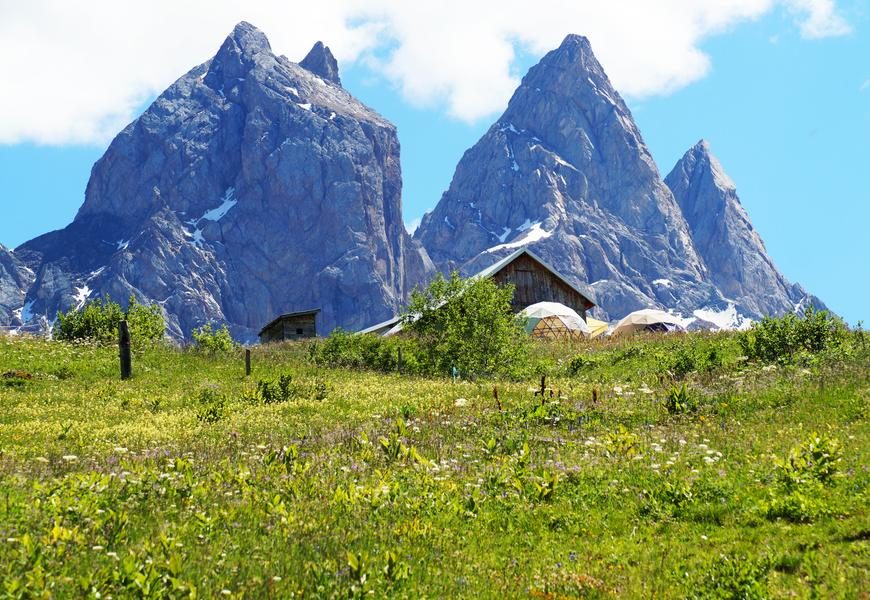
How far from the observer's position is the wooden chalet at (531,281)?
67938mm

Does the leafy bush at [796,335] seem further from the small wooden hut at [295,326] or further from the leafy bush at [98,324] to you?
the small wooden hut at [295,326]

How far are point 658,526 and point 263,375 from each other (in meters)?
22.3

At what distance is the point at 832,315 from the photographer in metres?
27.8

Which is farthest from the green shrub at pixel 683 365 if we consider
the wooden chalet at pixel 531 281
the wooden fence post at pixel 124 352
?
the wooden chalet at pixel 531 281

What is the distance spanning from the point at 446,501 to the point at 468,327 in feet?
73.9

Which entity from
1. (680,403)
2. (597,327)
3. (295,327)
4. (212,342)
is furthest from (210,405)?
(597,327)

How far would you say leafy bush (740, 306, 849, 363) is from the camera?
26.2m

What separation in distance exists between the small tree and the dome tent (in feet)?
80.3

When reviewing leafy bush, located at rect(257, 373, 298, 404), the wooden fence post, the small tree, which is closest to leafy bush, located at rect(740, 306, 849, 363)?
the small tree

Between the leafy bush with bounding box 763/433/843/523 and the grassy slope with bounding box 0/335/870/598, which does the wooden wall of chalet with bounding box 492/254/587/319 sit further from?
the leafy bush with bounding box 763/433/843/523

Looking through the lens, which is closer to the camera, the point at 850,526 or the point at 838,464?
the point at 850,526

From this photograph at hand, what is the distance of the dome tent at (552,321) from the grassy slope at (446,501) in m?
40.0

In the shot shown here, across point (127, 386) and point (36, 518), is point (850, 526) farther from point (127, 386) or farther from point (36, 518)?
point (127, 386)

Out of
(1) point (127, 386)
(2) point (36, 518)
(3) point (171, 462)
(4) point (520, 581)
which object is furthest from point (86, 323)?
(4) point (520, 581)
